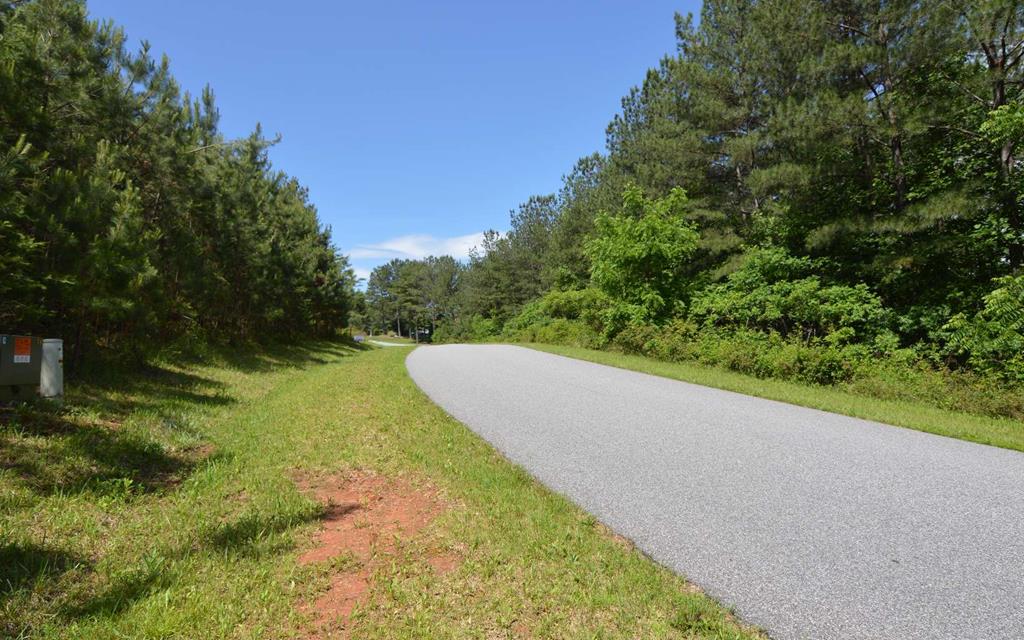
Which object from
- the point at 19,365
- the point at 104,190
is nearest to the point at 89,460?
the point at 19,365

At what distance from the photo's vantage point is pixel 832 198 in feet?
52.6

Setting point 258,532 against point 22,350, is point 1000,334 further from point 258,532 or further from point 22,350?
point 22,350

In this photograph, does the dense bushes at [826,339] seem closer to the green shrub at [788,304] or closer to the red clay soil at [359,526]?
the green shrub at [788,304]

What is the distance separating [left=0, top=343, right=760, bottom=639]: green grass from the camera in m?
2.59

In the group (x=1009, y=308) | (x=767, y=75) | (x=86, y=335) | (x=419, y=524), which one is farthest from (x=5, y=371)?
(x=767, y=75)

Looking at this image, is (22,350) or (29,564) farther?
(22,350)

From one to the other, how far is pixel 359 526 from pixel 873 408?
28.4ft

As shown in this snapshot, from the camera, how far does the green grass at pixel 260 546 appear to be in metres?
2.59

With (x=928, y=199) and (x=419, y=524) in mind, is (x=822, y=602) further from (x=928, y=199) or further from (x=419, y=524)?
(x=928, y=199)

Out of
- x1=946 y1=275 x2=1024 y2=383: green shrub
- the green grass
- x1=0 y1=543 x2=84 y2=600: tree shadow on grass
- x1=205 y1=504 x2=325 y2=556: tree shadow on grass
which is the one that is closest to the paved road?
the green grass

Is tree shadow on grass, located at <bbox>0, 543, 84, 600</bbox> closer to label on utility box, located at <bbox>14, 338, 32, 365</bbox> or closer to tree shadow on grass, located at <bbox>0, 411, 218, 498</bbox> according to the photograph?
tree shadow on grass, located at <bbox>0, 411, 218, 498</bbox>

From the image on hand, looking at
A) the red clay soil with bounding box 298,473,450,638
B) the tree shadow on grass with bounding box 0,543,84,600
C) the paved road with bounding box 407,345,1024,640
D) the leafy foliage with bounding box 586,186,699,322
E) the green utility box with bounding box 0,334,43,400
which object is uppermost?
the leafy foliage with bounding box 586,186,699,322

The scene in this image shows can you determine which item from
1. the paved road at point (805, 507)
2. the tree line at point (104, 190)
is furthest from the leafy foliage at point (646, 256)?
the tree line at point (104, 190)

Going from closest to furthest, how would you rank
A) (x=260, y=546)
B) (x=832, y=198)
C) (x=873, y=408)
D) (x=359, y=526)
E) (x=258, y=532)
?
(x=260, y=546)
(x=258, y=532)
(x=359, y=526)
(x=873, y=408)
(x=832, y=198)
